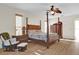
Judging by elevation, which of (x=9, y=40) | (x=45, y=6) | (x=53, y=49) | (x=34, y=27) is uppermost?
(x=45, y=6)

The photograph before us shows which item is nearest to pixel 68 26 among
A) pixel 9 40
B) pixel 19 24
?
pixel 19 24

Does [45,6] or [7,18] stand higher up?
[45,6]

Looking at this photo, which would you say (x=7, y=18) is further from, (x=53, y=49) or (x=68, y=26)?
(x=68, y=26)

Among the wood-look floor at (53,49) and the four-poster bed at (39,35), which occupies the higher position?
the four-poster bed at (39,35)

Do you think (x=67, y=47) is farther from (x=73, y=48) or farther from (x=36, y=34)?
(x=36, y=34)

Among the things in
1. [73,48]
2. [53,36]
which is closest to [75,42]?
[73,48]

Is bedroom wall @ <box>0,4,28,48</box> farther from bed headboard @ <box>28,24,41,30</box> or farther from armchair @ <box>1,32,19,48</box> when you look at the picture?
bed headboard @ <box>28,24,41,30</box>

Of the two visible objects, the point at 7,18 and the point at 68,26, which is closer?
the point at 7,18

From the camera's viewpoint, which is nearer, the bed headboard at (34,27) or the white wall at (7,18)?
the white wall at (7,18)

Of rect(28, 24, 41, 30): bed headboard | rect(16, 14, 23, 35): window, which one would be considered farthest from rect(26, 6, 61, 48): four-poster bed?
rect(16, 14, 23, 35): window

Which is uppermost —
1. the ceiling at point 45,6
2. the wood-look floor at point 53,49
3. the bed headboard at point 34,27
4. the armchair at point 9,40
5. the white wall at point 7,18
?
the ceiling at point 45,6

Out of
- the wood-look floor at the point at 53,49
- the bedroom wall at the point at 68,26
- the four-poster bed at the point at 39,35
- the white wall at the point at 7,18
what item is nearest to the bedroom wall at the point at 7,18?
the white wall at the point at 7,18

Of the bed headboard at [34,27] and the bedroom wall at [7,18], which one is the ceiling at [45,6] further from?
the bed headboard at [34,27]

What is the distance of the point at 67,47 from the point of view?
8.69ft
